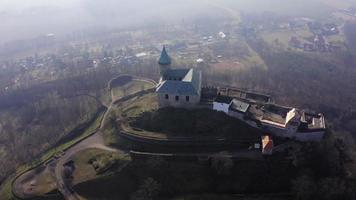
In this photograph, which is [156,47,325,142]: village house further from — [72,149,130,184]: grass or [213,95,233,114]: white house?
[72,149,130,184]: grass

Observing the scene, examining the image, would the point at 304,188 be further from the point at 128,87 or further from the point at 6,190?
the point at 128,87

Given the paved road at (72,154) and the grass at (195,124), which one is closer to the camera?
the paved road at (72,154)

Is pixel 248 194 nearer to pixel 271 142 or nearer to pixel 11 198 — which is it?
pixel 271 142

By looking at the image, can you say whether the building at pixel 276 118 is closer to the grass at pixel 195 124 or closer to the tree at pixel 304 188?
the grass at pixel 195 124

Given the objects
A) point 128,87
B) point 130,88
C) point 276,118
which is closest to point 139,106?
point 130,88

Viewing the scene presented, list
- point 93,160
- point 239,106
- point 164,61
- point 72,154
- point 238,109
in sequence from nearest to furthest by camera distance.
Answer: point 93,160, point 238,109, point 239,106, point 72,154, point 164,61

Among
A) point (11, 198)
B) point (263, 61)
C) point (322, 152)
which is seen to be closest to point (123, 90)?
point (11, 198)

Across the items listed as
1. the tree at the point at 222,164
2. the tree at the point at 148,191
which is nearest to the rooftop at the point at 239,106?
the tree at the point at 222,164

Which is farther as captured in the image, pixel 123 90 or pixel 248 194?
pixel 123 90

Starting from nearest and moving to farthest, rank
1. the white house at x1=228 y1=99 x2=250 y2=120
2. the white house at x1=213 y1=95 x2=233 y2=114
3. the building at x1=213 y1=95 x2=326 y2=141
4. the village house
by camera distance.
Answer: the building at x1=213 y1=95 x2=326 y2=141, the village house, the white house at x1=228 y1=99 x2=250 y2=120, the white house at x1=213 y1=95 x2=233 y2=114

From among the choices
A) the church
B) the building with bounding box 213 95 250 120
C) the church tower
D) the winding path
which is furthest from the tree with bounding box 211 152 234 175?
the church tower

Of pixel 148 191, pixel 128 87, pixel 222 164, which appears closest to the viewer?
pixel 148 191
